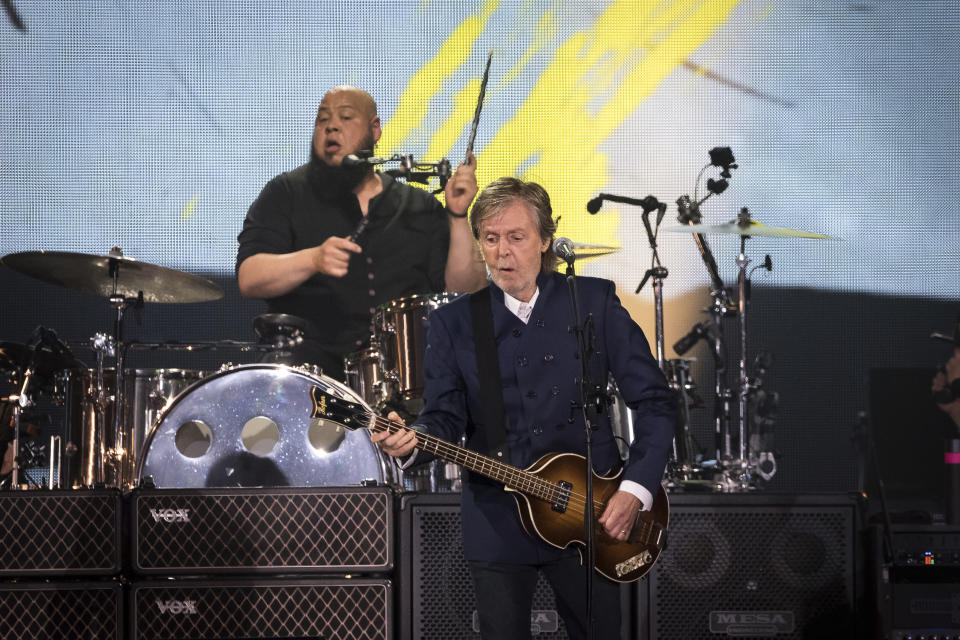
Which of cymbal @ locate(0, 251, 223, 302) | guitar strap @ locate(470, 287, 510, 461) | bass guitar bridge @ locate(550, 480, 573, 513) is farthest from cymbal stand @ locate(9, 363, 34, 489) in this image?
bass guitar bridge @ locate(550, 480, 573, 513)

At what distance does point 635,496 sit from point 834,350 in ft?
15.3

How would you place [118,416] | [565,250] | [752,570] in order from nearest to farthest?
[565,250]
[752,570]
[118,416]

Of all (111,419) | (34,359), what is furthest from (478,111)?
(34,359)

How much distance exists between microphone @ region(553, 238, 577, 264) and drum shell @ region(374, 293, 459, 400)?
2601 millimetres

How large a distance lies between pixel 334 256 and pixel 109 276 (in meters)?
1.61

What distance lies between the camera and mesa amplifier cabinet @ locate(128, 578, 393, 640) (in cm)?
402

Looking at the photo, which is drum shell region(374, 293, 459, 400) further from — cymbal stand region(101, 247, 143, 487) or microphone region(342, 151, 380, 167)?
microphone region(342, 151, 380, 167)

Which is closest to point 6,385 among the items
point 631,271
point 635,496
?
point 631,271

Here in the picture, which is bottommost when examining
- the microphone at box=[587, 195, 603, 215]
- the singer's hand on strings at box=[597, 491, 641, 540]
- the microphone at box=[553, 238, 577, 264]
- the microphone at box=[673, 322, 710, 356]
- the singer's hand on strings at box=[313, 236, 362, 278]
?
the singer's hand on strings at box=[597, 491, 641, 540]

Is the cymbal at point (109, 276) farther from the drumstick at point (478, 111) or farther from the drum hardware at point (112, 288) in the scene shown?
the drumstick at point (478, 111)

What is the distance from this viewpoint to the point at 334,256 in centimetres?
696

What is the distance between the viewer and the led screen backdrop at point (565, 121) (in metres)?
6.99

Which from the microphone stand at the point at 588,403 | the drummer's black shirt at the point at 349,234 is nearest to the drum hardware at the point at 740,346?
the drummer's black shirt at the point at 349,234

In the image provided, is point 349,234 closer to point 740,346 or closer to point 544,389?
point 740,346
